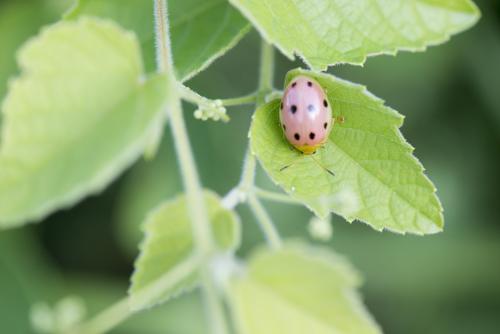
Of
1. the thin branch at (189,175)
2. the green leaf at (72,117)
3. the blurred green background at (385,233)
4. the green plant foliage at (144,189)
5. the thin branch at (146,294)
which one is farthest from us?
the blurred green background at (385,233)

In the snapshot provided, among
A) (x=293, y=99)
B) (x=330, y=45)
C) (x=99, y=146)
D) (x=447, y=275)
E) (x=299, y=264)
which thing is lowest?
(x=447, y=275)

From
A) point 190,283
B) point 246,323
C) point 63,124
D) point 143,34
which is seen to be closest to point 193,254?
point 190,283

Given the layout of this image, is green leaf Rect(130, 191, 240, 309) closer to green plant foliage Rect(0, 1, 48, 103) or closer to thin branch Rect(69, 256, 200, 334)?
thin branch Rect(69, 256, 200, 334)

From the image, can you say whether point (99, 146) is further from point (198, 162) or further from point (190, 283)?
point (198, 162)

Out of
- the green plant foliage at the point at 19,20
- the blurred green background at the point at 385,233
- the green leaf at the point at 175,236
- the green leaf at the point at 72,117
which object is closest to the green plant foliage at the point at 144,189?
the blurred green background at the point at 385,233

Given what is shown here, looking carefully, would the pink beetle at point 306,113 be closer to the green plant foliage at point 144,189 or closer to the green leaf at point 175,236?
the green leaf at point 175,236

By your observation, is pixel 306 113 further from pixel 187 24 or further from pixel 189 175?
pixel 189 175
